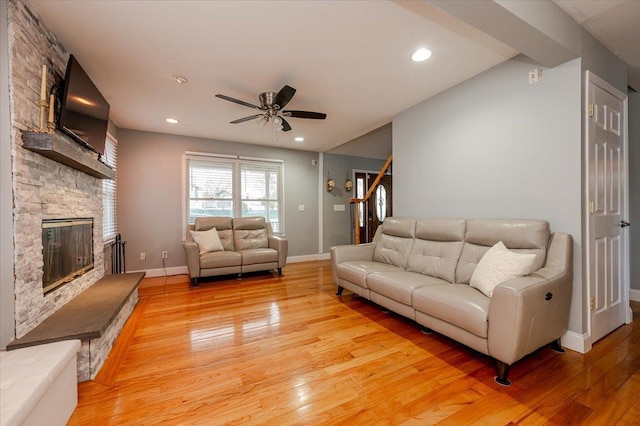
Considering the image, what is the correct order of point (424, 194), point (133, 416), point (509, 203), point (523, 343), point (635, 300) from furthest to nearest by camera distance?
point (424, 194) → point (635, 300) → point (509, 203) → point (523, 343) → point (133, 416)

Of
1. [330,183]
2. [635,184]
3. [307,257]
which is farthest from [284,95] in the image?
[635,184]

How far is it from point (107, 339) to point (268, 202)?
144 inches

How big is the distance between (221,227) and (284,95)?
109 inches

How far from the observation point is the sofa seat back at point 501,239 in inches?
79.3

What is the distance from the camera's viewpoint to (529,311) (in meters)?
1.59

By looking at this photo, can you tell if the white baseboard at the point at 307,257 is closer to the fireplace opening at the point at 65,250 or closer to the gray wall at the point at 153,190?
the gray wall at the point at 153,190

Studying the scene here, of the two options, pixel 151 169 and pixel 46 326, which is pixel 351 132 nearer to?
pixel 151 169

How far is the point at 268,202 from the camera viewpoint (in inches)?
212

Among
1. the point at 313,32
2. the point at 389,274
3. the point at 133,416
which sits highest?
the point at 313,32

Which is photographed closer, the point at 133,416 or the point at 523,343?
the point at 133,416

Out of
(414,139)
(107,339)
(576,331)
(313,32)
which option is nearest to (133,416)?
(107,339)

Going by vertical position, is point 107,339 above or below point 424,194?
below

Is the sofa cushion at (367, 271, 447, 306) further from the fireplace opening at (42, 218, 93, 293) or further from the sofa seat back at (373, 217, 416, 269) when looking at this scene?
the fireplace opening at (42, 218, 93, 293)

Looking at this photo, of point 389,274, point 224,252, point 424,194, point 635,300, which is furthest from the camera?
point 224,252
